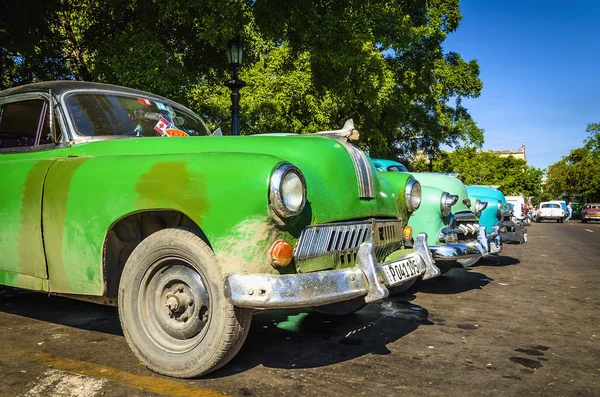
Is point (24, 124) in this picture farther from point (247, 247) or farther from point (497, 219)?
point (497, 219)

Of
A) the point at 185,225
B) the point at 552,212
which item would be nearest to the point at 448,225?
the point at 185,225

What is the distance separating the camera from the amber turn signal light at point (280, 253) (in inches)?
110

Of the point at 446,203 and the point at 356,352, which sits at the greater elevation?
the point at 446,203

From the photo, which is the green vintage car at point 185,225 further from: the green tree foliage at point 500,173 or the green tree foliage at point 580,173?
the green tree foliage at point 580,173

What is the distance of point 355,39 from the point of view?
36.4 ft

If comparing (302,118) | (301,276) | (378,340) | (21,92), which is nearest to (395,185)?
(378,340)

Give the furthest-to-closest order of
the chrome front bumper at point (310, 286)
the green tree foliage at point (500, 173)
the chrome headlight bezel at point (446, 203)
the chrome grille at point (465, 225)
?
the green tree foliage at point (500, 173) → the chrome grille at point (465, 225) → the chrome headlight bezel at point (446, 203) → the chrome front bumper at point (310, 286)

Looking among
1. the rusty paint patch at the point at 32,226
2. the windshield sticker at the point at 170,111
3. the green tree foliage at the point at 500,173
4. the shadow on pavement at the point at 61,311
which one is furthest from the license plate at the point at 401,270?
the green tree foliage at the point at 500,173

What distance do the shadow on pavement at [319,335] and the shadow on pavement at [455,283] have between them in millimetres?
1241

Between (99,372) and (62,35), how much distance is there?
11283 mm

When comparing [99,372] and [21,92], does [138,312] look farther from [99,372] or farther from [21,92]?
[21,92]

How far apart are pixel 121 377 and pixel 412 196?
2786 mm

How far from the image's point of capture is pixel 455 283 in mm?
6910

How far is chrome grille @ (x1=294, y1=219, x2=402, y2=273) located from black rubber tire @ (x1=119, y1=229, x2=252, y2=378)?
468mm
